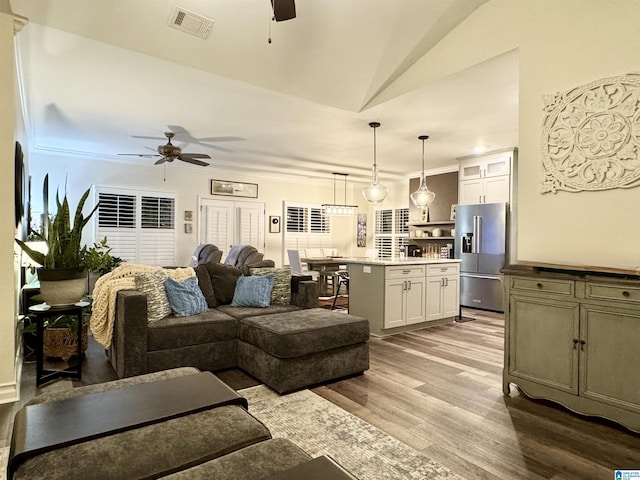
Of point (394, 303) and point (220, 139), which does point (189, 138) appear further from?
point (394, 303)

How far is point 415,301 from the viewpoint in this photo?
5.06 m

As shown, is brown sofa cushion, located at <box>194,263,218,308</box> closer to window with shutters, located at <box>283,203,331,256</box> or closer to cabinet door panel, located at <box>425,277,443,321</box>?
cabinet door panel, located at <box>425,277,443,321</box>

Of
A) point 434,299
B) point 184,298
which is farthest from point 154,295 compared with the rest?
point 434,299

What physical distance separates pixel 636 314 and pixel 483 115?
10.0ft

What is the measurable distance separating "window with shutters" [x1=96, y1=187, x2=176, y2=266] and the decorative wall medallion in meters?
6.67

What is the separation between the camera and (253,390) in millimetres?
3008

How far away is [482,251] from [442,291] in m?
1.69

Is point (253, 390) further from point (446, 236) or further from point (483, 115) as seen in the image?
point (446, 236)

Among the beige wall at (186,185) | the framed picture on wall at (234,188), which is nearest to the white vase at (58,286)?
the beige wall at (186,185)

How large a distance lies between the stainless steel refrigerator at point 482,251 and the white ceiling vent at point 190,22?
522 centimetres

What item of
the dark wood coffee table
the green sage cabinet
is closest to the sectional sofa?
the dark wood coffee table

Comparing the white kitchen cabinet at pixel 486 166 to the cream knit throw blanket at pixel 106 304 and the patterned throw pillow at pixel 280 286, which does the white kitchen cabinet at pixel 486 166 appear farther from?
the cream knit throw blanket at pixel 106 304

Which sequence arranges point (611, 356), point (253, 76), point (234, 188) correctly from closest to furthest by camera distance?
point (611, 356) < point (253, 76) < point (234, 188)

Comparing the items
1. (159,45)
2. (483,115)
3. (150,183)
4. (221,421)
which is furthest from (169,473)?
(150,183)
